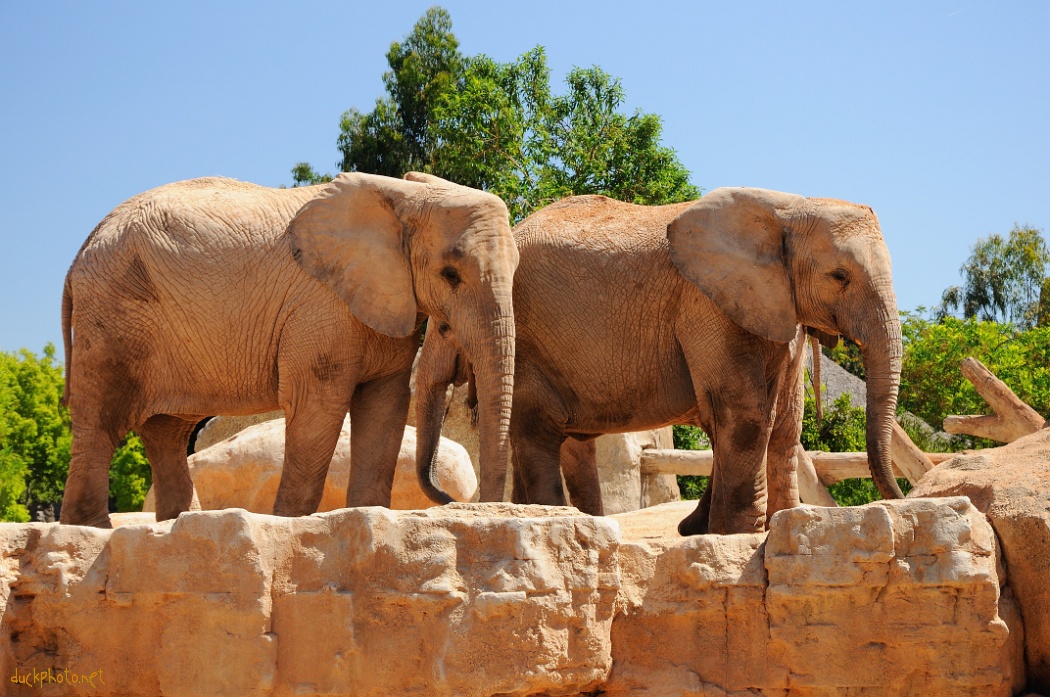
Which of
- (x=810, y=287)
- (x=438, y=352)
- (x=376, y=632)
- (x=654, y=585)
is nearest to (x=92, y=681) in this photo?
(x=376, y=632)

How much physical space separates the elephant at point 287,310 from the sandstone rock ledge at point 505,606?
2.32 metres

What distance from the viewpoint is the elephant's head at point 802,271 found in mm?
8484

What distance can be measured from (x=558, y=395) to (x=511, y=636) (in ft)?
12.5

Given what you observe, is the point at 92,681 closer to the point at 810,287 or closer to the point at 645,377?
the point at 645,377

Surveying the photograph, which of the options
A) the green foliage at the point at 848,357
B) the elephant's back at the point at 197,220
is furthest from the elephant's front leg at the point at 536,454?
the green foliage at the point at 848,357

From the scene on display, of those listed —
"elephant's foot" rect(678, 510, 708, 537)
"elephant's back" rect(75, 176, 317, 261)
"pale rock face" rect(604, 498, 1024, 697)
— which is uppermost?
"elephant's back" rect(75, 176, 317, 261)

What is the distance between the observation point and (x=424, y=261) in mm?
8430

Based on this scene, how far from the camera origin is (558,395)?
935cm

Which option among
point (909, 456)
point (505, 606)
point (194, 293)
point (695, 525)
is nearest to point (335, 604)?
point (505, 606)

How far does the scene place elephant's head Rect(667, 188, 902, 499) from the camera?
8.48m

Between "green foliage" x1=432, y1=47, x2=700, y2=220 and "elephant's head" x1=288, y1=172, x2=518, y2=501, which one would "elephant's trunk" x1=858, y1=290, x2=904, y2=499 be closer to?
"elephant's head" x1=288, y1=172, x2=518, y2=501

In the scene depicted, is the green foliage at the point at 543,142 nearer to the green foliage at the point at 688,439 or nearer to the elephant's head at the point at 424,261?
the green foliage at the point at 688,439

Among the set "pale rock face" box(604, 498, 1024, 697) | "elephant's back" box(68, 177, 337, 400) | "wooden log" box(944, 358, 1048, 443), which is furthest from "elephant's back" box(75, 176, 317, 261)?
"wooden log" box(944, 358, 1048, 443)

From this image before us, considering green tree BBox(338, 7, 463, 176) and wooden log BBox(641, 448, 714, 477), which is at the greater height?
green tree BBox(338, 7, 463, 176)
